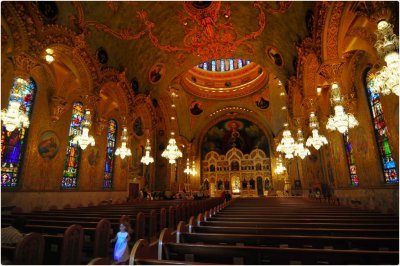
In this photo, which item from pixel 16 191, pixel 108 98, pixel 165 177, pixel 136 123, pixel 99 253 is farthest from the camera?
pixel 165 177

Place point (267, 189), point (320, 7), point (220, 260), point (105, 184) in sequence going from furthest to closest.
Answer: point (267, 189) → point (105, 184) → point (320, 7) → point (220, 260)

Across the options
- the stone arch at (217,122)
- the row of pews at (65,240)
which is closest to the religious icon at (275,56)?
the row of pews at (65,240)

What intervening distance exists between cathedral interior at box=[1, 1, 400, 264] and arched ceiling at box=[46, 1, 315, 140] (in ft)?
0.21

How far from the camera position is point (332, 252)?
1.90m

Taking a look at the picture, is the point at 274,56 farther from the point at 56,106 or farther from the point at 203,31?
the point at 56,106

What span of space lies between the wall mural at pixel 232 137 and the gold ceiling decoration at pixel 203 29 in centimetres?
1540

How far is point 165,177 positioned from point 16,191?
13.0 metres

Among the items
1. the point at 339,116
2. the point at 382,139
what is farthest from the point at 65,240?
the point at 382,139

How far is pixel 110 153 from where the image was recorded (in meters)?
13.7

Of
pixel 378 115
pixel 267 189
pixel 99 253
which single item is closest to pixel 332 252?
pixel 99 253

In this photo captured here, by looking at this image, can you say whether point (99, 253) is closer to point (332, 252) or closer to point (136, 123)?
point (332, 252)

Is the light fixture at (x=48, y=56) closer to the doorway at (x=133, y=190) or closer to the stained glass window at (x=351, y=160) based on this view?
the doorway at (x=133, y=190)

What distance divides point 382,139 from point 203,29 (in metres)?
10.2

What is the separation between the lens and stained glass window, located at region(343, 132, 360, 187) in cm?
→ 1018
